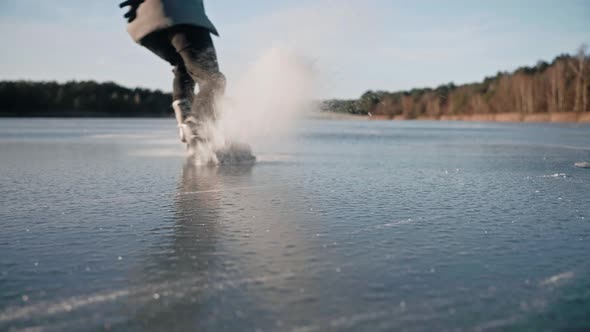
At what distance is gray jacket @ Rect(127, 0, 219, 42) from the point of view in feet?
18.6

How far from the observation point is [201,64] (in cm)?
600

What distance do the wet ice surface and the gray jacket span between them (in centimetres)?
222

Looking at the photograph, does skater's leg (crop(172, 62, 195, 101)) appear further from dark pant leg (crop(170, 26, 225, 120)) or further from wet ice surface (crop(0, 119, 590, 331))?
wet ice surface (crop(0, 119, 590, 331))

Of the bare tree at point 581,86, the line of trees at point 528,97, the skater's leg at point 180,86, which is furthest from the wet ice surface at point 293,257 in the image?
the bare tree at point 581,86

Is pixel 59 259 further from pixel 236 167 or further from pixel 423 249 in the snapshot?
pixel 236 167

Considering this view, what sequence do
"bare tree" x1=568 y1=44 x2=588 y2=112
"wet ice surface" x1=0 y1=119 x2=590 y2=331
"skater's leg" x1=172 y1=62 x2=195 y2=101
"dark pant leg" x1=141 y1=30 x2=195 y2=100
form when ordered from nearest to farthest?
1. "wet ice surface" x1=0 y1=119 x2=590 y2=331
2. "dark pant leg" x1=141 y1=30 x2=195 y2=100
3. "skater's leg" x1=172 y1=62 x2=195 y2=101
4. "bare tree" x1=568 y1=44 x2=588 y2=112

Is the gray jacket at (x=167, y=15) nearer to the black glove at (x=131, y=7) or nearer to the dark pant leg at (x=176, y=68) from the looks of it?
the black glove at (x=131, y=7)

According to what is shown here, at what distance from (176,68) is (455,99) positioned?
8801 cm

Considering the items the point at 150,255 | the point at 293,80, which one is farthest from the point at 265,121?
the point at 150,255

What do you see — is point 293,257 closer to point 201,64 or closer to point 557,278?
point 557,278

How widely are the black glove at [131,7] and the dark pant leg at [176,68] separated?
321 mm

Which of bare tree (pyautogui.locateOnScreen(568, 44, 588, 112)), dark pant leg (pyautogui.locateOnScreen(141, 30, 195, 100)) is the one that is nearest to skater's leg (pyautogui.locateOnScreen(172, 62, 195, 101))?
dark pant leg (pyautogui.locateOnScreen(141, 30, 195, 100))

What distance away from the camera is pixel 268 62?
23.5 ft

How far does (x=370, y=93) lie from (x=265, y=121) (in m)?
1.90
